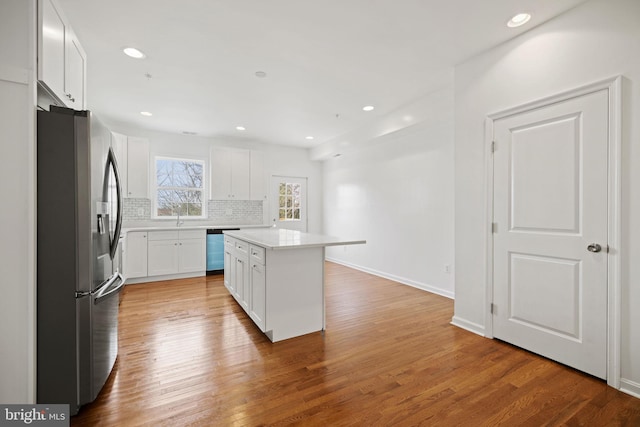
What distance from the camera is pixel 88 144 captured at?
1.60 m

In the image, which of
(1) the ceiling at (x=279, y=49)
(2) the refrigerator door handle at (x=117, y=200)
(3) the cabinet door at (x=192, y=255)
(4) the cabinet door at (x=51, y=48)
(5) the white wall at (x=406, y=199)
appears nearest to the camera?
(4) the cabinet door at (x=51, y=48)

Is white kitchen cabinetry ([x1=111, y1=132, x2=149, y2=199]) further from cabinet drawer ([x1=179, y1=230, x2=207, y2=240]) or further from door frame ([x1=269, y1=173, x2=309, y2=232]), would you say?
door frame ([x1=269, y1=173, x2=309, y2=232])

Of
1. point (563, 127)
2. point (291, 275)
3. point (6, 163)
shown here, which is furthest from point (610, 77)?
point (6, 163)

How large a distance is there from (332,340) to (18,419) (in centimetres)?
203

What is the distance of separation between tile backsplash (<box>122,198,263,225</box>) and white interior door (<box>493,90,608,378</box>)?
490 cm

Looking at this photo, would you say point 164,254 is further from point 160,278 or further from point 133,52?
point 133,52

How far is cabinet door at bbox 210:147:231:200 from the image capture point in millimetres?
5512

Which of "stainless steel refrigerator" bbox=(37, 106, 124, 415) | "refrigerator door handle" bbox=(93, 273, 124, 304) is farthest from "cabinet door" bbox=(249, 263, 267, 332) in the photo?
"stainless steel refrigerator" bbox=(37, 106, 124, 415)

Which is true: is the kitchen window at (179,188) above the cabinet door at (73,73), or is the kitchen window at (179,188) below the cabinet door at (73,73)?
below

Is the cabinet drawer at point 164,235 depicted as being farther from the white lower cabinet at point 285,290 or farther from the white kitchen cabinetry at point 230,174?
the white lower cabinet at point 285,290

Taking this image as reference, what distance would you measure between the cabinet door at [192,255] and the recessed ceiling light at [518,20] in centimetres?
512

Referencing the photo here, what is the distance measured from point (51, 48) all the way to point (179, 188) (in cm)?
404

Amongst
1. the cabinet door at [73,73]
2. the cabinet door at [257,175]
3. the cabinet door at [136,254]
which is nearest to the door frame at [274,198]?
the cabinet door at [257,175]

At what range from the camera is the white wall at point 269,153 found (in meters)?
5.32
